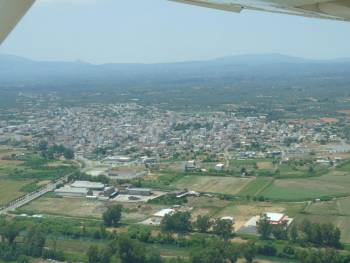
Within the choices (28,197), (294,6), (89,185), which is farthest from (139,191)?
(294,6)

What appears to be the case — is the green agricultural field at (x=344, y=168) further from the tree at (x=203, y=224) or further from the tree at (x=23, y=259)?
the tree at (x=23, y=259)

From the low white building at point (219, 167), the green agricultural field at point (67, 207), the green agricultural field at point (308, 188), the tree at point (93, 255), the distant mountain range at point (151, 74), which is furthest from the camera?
the distant mountain range at point (151, 74)

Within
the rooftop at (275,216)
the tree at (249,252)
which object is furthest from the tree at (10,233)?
the rooftop at (275,216)

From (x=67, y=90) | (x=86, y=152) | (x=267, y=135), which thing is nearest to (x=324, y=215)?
(x=86, y=152)

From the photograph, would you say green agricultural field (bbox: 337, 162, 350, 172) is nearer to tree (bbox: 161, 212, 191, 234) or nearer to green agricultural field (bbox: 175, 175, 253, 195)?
green agricultural field (bbox: 175, 175, 253, 195)

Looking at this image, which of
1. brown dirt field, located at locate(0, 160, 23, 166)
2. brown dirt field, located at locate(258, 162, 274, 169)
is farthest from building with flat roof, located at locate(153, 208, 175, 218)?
brown dirt field, located at locate(0, 160, 23, 166)

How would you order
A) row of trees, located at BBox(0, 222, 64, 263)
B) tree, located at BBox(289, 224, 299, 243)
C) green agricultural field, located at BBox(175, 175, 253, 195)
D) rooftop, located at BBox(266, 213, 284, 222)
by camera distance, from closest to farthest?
1. row of trees, located at BBox(0, 222, 64, 263)
2. tree, located at BBox(289, 224, 299, 243)
3. rooftop, located at BBox(266, 213, 284, 222)
4. green agricultural field, located at BBox(175, 175, 253, 195)

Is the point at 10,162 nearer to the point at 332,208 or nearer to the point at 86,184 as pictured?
the point at 86,184
